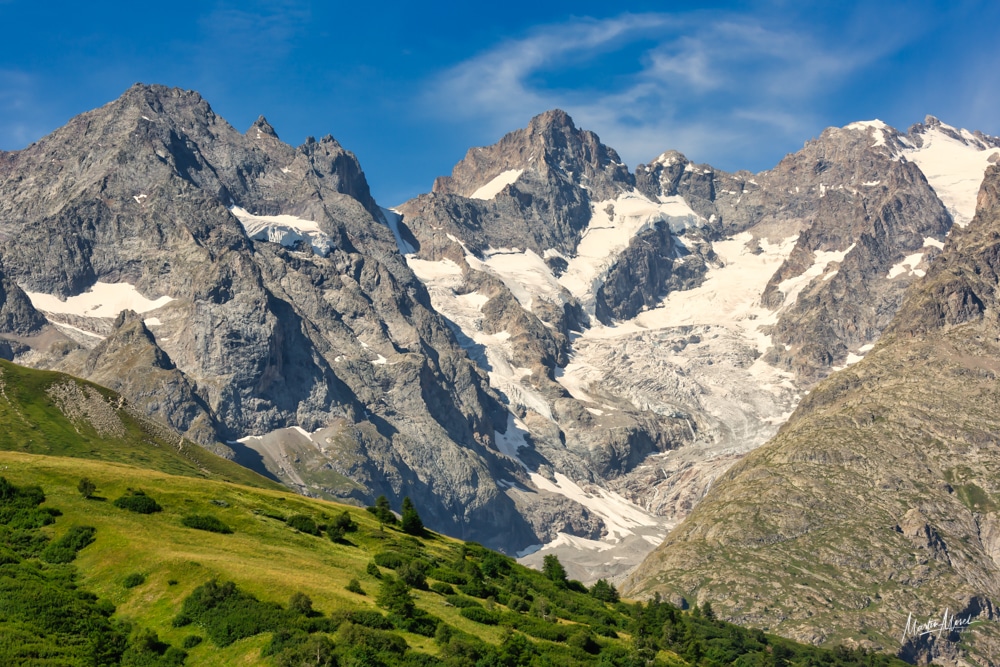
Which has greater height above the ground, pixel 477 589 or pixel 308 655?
pixel 477 589

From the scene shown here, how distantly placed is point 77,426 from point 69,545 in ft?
286

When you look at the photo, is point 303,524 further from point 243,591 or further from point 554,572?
point 554,572

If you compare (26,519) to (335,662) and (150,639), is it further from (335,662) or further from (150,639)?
(335,662)

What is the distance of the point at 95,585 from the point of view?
86.9 metres

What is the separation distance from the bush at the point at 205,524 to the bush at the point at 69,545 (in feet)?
31.8

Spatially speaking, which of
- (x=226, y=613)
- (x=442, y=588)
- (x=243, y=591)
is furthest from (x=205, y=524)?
(x=442, y=588)

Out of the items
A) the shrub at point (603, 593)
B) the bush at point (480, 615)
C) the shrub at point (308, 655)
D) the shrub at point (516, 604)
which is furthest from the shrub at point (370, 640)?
the shrub at point (603, 593)

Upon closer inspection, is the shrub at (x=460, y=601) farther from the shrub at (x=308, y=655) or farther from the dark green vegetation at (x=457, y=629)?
the shrub at (x=308, y=655)

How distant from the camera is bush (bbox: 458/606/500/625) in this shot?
3925 inches

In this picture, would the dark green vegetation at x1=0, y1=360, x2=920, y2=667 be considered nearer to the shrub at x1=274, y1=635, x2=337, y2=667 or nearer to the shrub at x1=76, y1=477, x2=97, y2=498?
the shrub at x1=274, y1=635, x2=337, y2=667

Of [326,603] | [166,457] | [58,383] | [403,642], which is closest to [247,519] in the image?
[326,603]

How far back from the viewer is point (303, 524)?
116 meters

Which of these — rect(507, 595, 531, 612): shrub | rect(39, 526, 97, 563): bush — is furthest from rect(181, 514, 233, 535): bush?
rect(507, 595, 531, 612): shrub

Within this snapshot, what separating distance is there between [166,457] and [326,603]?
343 ft
